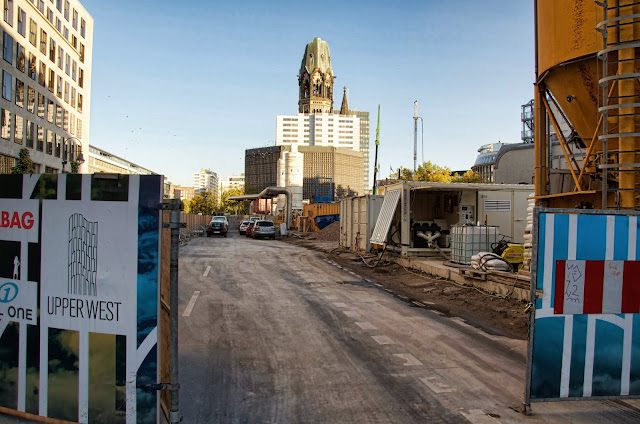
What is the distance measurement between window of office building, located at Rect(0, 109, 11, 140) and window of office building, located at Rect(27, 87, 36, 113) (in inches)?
171

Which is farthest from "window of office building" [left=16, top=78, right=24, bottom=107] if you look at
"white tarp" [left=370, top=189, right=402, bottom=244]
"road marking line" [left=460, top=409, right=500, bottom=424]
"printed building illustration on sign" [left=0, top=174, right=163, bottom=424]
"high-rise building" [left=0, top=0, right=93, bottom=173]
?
"road marking line" [left=460, top=409, right=500, bottom=424]

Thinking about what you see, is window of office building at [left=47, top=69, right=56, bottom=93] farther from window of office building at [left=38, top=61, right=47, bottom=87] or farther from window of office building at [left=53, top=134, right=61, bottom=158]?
window of office building at [left=53, top=134, right=61, bottom=158]

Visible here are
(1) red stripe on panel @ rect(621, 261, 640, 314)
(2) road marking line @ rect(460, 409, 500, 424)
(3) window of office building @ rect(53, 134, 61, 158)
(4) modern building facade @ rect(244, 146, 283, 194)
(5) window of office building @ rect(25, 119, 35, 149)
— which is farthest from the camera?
(4) modern building facade @ rect(244, 146, 283, 194)

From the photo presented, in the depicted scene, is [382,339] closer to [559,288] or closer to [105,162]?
[559,288]

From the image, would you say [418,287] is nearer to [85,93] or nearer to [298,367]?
[298,367]

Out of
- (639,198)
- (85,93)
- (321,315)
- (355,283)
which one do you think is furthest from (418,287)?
(85,93)

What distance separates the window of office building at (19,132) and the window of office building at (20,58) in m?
4.03

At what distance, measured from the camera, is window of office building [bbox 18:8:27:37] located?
39438 mm

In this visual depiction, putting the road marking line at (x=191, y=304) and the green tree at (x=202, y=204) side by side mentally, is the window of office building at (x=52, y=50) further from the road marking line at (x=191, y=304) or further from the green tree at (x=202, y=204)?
the green tree at (x=202, y=204)

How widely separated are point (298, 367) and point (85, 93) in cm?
6005

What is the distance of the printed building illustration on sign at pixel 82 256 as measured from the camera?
3.83 meters

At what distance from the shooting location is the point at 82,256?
152 inches

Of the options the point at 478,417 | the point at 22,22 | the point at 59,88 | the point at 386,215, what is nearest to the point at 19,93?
the point at 22,22

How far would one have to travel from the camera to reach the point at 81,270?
3855 mm
